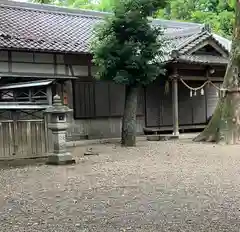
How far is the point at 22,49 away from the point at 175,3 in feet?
55.8

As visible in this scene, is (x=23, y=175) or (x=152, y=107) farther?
(x=152, y=107)

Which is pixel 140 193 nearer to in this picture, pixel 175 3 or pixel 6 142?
pixel 6 142

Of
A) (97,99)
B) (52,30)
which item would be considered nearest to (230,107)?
(97,99)

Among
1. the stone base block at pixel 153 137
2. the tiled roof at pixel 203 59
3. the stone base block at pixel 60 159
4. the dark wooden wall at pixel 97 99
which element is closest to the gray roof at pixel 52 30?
the tiled roof at pixel 203 59

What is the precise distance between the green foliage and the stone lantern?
331 centimetres

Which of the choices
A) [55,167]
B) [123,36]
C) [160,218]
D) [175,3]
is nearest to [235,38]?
[123,36]

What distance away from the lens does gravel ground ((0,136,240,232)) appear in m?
5.05

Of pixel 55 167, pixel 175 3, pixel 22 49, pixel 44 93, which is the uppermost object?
pixel 175 3

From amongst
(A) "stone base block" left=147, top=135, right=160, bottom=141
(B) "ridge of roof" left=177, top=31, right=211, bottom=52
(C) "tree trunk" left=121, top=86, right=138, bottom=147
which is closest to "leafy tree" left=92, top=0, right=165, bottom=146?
(C) "tree trunk" left=121, top=86, right=138, bottom=147

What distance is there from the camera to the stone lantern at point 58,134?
400 inches

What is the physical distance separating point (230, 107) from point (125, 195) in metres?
8.69

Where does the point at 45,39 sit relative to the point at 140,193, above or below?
above

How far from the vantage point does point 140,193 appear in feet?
22.2

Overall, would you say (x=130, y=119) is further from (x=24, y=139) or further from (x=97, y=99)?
(x=24, y=139)
